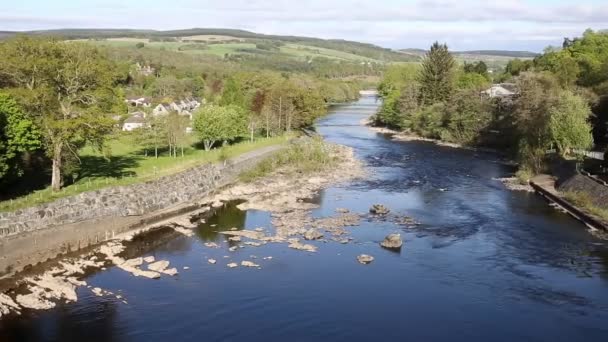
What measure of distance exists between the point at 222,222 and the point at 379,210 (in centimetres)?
951

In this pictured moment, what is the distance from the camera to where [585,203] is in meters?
36.8

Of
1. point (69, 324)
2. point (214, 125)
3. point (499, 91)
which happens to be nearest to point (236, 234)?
point (69, 324)

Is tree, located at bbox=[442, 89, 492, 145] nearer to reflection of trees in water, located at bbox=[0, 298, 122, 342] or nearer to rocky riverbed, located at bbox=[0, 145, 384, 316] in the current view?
rocky riverbed, located at bbox=[0, 145, 384, 316]

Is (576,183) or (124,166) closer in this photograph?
(576,183)

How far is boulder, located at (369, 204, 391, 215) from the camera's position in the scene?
36906 mm

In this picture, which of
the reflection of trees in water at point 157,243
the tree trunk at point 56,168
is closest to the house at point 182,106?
the tree trunk at point 56,168

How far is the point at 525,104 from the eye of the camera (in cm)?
5338

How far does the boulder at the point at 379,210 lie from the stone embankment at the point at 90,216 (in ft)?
36.5

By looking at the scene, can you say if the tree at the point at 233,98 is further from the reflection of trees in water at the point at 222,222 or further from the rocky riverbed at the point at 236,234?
the reflection of trees in water at the point at 222,222

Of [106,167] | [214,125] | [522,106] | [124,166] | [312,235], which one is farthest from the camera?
[522,106]

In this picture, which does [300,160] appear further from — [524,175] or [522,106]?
[522,106]

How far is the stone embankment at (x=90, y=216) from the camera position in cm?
2700

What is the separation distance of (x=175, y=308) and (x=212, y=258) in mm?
6133

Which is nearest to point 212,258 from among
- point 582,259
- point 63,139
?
point 63,139
